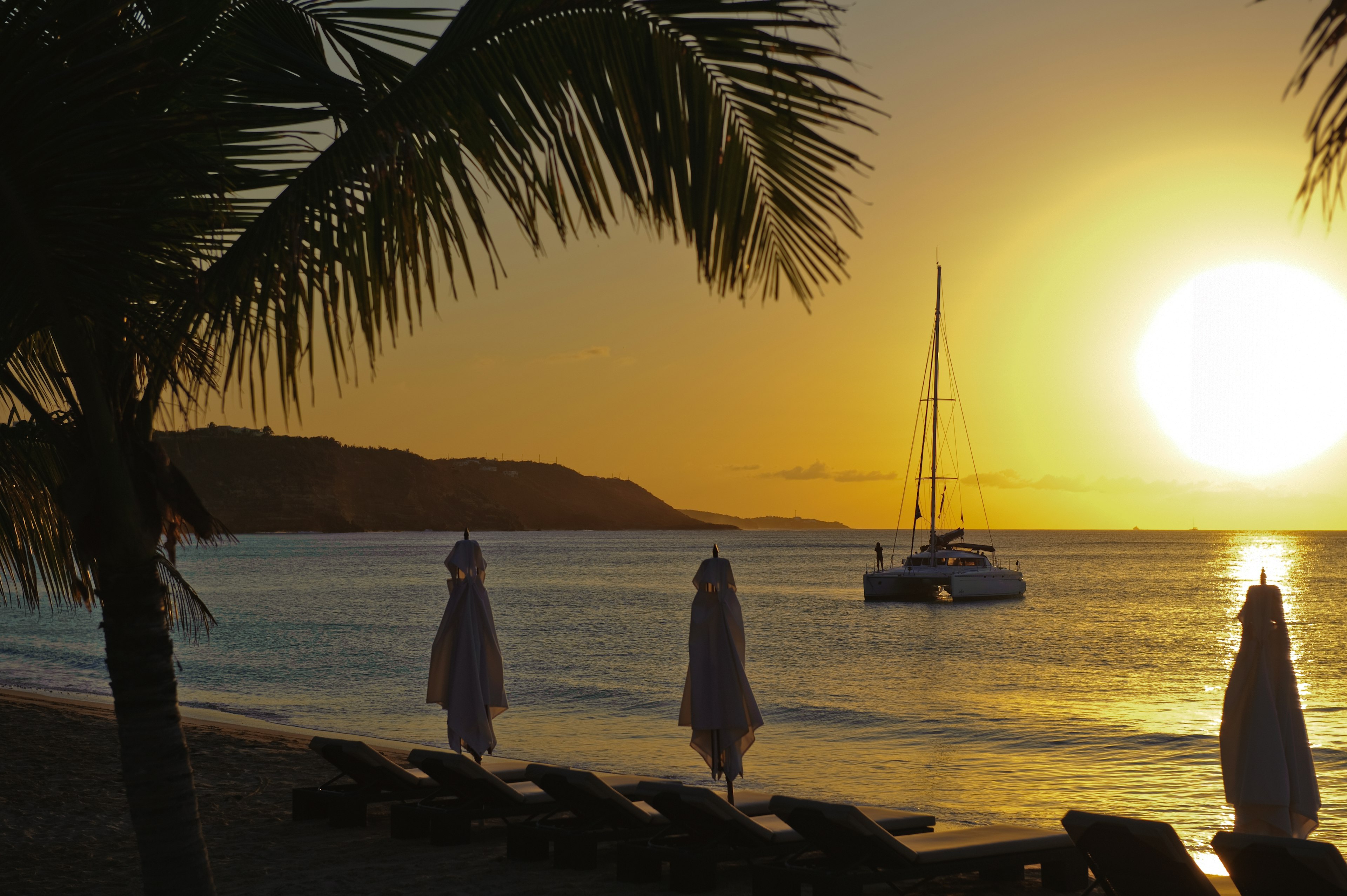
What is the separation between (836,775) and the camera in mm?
14648

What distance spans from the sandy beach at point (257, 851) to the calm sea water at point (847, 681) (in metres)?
5.56

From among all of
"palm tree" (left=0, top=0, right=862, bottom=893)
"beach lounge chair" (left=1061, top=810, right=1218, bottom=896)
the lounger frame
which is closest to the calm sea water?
the lounger frame

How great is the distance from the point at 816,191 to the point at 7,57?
82.0 inches

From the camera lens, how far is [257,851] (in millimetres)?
7570

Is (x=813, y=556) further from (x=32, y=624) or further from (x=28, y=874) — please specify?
(x=28, y=874)

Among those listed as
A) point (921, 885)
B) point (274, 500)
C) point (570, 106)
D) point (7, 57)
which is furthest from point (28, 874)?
point (274, 500)

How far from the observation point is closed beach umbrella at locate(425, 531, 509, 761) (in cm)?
1007

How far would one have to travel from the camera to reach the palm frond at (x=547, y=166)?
267 cm

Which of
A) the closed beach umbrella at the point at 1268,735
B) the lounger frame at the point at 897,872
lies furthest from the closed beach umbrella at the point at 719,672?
the closed beach umbrella at the point at 1268,735

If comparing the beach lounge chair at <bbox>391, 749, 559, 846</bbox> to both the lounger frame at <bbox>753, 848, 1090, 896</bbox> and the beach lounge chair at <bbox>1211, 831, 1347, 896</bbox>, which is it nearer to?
the lounger frame at <bbox>753, 848, 1090, 896</bbox>

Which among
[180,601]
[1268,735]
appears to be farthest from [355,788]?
[1268,735]

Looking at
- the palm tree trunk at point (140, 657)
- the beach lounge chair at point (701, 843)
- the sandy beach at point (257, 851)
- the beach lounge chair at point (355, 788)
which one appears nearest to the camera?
the palm tree trunk at point (140, 657)

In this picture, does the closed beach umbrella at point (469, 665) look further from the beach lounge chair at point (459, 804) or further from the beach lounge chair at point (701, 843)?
the beach lounge chair at point (701, 843)

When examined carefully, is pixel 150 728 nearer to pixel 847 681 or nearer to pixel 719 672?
pixel 719 672
